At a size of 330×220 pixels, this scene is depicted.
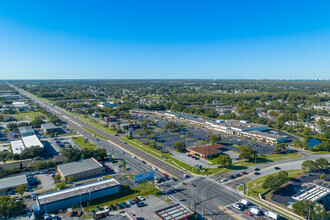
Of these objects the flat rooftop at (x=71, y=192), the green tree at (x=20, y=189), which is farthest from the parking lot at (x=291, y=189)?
the green tree at (x=20, y=189)

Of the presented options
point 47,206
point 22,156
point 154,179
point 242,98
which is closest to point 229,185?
point 154,179

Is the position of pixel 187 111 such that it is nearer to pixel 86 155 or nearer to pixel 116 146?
pixel 116 146

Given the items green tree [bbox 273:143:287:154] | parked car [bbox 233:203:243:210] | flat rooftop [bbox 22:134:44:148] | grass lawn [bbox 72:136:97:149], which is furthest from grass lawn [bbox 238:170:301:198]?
flat rooftop [bbox 22:134:44:148]

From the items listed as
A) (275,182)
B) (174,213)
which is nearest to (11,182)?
(174,213)

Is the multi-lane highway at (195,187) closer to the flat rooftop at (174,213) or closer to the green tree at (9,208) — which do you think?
the flat rooftop at (174,213)

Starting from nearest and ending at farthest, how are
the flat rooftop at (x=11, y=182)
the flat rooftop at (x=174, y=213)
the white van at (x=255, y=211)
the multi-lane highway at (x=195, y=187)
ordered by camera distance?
the flat rooftop at (x=174, y=213) → the white van at (x=255, y=211) → the multi-lane highway at (x=195, y=187) → the flat rooftop at (x=11, y=182)

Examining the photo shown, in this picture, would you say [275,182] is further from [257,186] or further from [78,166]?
[78,166]
